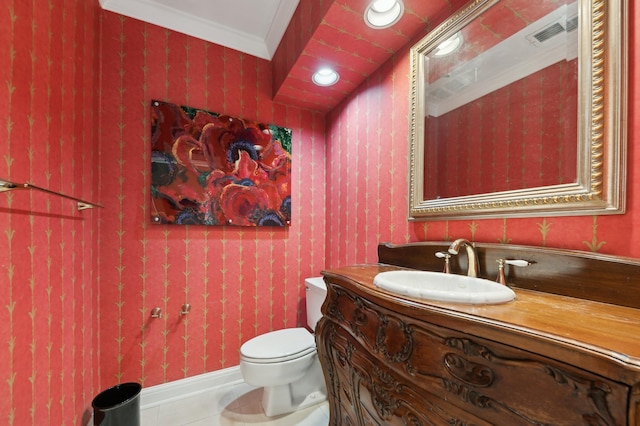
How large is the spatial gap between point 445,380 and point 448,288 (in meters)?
0.37

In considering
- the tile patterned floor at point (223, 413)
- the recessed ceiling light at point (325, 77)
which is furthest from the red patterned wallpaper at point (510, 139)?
the tile patterned floor at point (223, 413)

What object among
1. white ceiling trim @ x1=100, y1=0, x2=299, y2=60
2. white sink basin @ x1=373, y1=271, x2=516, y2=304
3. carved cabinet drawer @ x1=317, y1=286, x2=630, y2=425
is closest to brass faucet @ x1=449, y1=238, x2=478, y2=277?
white sink basin @ x1=373, y1=271, x2=516, y2=304

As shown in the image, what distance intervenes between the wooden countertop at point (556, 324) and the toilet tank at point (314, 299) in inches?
39.6

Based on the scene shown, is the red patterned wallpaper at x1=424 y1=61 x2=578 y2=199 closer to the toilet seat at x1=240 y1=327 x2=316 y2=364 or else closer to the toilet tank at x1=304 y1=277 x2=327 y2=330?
the toilet tank at x1=304 y1=277 x2=327 y2=330

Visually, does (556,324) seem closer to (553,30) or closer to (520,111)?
(520,111)

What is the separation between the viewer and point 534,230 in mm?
849

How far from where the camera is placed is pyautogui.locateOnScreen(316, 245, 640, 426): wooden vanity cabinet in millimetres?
379

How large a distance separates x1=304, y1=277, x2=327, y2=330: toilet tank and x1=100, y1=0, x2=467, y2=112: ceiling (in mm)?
1423

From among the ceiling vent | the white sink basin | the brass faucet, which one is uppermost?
the ceiling vent

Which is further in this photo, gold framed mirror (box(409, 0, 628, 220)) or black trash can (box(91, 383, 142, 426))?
black trash can (box(91, 383, 142, 426))

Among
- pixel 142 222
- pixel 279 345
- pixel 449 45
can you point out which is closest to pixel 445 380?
pixel 279 345

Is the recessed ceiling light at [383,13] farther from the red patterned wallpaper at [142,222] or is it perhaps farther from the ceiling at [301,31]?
the red patterned wallpaper at [142,222]

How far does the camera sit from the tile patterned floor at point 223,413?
4.66ft

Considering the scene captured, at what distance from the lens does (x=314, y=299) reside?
1.76 m
